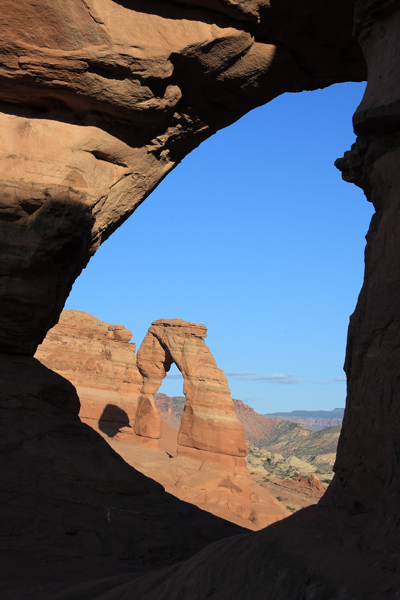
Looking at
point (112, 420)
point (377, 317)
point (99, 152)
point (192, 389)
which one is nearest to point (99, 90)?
point (99, 152)

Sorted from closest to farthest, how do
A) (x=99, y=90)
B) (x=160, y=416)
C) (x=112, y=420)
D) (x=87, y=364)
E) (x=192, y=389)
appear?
1. (x=99, y=90)
2. (x=192, y=389)
3. (x=87, y=364)
4. (x=160, y=416)
5. (x=112, y=420)

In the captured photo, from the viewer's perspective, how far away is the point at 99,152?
20.7 ft

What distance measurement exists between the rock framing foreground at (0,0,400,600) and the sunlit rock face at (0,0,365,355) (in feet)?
0.05

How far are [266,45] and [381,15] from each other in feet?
8.26

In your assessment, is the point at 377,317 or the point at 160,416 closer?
the point at 377,317

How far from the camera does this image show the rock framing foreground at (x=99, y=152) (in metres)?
4.71

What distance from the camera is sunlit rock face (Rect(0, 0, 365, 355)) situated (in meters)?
5.61

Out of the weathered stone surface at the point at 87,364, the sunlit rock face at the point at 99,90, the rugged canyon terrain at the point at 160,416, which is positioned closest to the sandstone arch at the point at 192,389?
the rugged canyon terrain at the point at 160,416

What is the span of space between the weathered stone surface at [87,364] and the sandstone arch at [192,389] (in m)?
1.41

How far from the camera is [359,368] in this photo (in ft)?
10.7

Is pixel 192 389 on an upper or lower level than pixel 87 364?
lower

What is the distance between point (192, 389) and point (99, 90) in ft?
49.1

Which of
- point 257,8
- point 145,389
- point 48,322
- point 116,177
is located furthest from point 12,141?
point 145,389

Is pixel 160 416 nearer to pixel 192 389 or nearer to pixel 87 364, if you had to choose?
pixel 192 389
